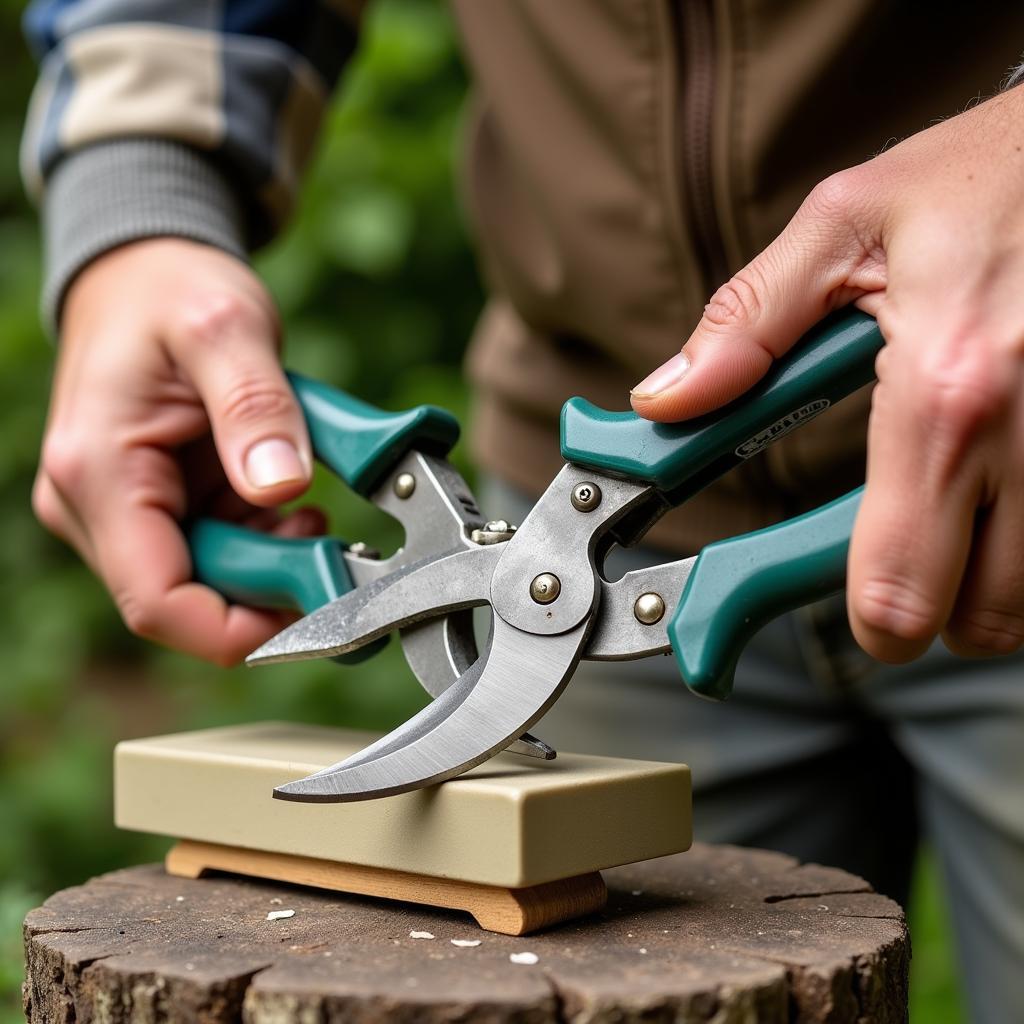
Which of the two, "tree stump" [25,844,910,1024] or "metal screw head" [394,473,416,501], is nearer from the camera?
"tree stump" [25,844,910,1024]

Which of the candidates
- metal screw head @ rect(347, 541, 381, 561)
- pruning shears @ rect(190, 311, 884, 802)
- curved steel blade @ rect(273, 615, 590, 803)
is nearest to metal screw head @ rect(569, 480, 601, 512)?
pruning shears @ rect(190, 311, 884, 802)

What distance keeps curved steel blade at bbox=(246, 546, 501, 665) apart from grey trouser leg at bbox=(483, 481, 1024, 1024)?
0.67m

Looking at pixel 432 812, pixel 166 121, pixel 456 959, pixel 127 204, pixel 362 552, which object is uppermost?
pixel 166 121

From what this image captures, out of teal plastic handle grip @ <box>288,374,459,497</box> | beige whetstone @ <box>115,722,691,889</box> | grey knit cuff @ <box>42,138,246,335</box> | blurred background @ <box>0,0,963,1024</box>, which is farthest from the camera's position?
blurred background @ <box>0,0,963,1024</box>

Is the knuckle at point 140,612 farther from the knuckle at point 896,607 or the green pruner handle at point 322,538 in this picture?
the knuckle at point 896,607

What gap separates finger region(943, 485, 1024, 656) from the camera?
101cm

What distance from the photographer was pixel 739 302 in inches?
44.4

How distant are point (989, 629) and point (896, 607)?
0.12 m

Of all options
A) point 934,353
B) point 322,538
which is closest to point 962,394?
point 934,353

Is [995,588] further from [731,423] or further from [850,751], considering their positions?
[850,751]

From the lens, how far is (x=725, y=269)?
5.54 feet

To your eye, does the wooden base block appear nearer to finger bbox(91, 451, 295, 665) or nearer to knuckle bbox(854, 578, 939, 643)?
finger bbox(91, 451, 295, 665)

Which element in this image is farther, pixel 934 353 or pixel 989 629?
pixel 989 629

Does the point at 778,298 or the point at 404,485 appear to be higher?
the point at 778,298
